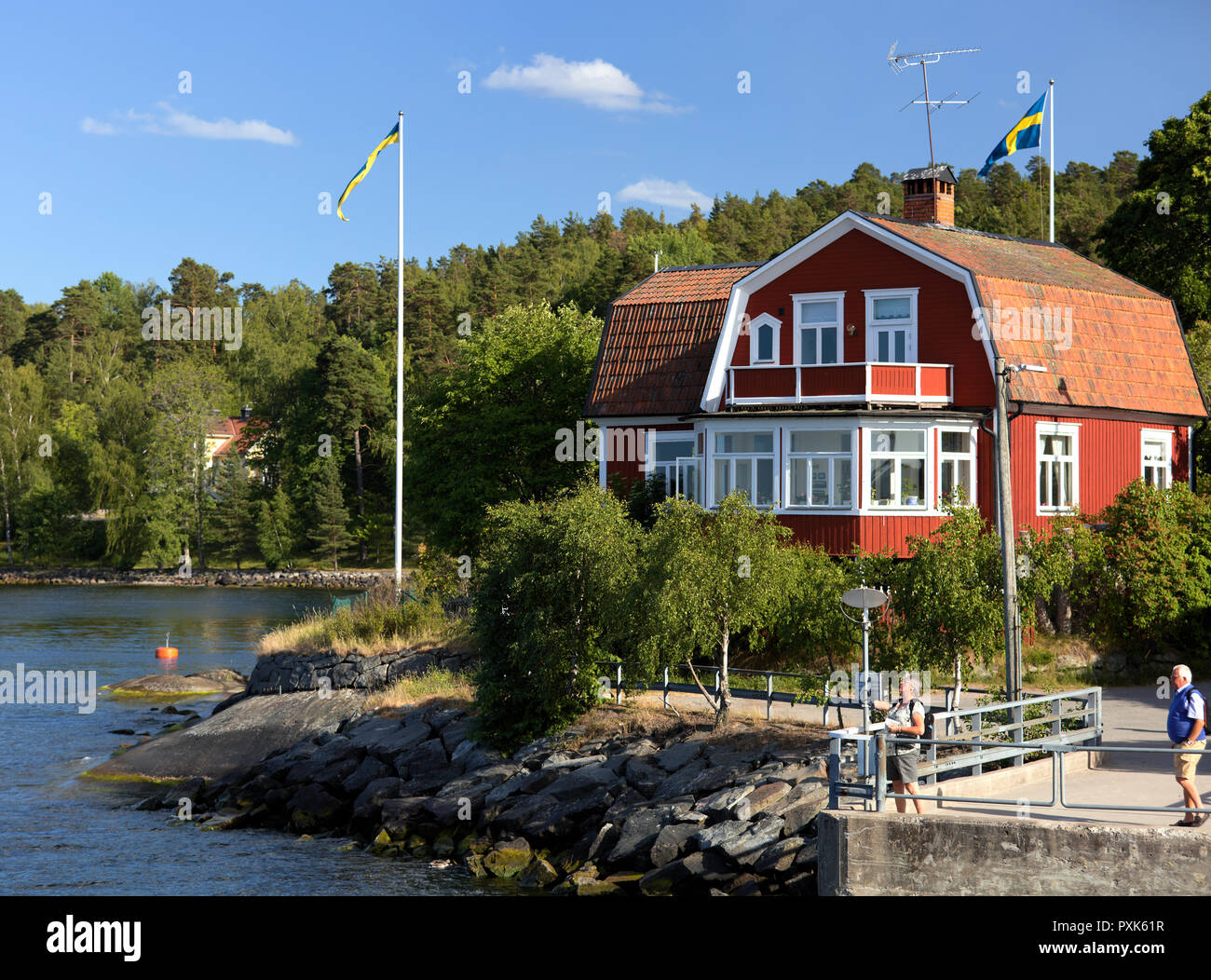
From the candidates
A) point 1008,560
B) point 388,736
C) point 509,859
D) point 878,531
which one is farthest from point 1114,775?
point 388,736

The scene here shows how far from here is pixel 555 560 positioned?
2664 centimetres

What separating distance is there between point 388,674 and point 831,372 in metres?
13.8

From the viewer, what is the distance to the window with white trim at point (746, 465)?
3114 cm

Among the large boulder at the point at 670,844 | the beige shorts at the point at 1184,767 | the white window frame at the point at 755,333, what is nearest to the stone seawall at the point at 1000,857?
the beige shorts at the point at 1184,767

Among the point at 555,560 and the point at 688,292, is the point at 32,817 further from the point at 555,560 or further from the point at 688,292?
the point at 688,292

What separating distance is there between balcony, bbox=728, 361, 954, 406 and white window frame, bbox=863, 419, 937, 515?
58 cm

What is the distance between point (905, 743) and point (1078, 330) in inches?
745

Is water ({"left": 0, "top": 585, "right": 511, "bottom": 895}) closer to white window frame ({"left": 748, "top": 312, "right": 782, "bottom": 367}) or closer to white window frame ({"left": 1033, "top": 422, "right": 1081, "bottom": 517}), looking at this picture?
white window frame ({"left": 748, "top": 312, "right": 782, "bottom": 367})

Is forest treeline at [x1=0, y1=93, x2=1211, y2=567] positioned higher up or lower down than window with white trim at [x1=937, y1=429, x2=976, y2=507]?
higher up

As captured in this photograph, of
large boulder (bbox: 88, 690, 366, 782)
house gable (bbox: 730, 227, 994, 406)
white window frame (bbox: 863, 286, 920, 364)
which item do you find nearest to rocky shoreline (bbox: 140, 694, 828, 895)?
large boulder (bbox: 88, 690, 366, 782)

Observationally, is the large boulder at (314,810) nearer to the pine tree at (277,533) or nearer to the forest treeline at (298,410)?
the forest treeline at (298,410)

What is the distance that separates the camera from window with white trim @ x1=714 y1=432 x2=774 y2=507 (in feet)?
102

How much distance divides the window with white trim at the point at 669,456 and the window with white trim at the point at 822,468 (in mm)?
4071
